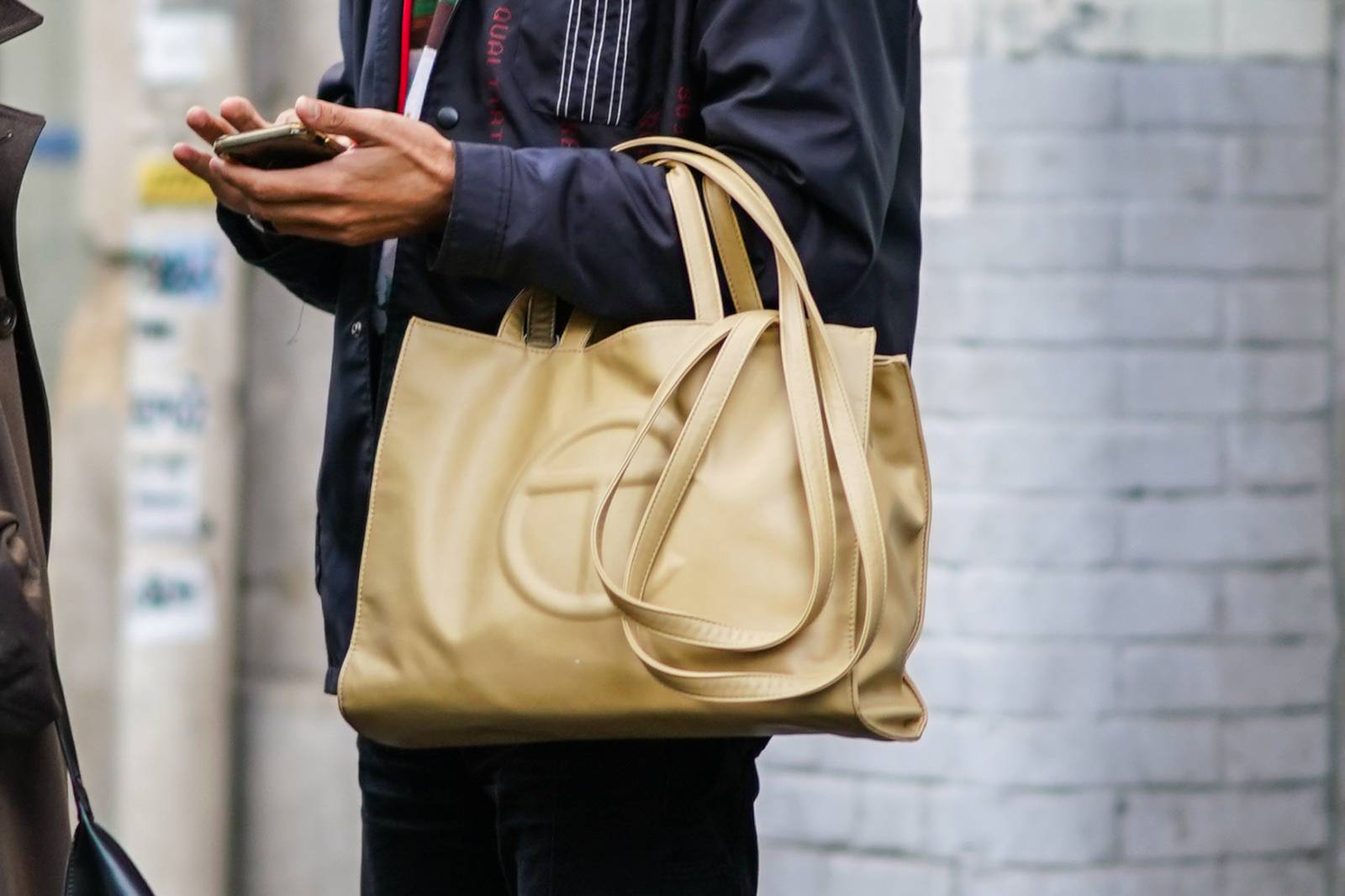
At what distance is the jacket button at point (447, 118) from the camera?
1.75m

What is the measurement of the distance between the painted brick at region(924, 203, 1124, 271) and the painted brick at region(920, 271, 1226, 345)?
0.09 ft

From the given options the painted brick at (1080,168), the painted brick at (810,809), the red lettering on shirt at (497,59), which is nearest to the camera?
the red lettering on shirt at (497,59)

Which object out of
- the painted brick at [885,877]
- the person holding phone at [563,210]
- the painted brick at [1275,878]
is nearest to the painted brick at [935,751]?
Result: the painted brick at [885,877]

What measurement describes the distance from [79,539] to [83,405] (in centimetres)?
31

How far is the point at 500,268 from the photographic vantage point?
1.62 m

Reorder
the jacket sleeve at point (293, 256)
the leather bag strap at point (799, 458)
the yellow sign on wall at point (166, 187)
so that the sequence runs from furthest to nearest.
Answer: the yellow sign on wall at point (166, 187) < the jacket sleeve at point (293, 256) < the leather bag strap at point (799, 458)

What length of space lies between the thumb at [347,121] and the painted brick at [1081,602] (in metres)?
1.96

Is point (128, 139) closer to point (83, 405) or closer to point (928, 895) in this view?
point (83, 405)

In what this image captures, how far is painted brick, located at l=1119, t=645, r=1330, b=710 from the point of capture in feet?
11.0

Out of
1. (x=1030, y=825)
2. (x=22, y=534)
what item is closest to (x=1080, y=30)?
(x=1030, y=825)

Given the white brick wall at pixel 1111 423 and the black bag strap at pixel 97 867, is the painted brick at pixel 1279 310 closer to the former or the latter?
the white brick wall at pixel 1111 423

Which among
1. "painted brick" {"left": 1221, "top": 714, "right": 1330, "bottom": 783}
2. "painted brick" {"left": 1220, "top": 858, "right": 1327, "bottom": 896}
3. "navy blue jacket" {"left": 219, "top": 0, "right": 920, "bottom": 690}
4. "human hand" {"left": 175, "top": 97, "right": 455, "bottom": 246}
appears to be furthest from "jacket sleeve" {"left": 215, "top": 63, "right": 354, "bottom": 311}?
"painted brick" {"left": 1220, "top": 858, "right": 1327, "bottom": 896}

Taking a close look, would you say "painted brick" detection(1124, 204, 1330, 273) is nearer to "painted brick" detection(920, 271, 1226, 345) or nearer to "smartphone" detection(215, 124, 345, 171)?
"painted brick" detection(920, 271, 1226, 345)

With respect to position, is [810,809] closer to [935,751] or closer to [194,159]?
[935,751]
